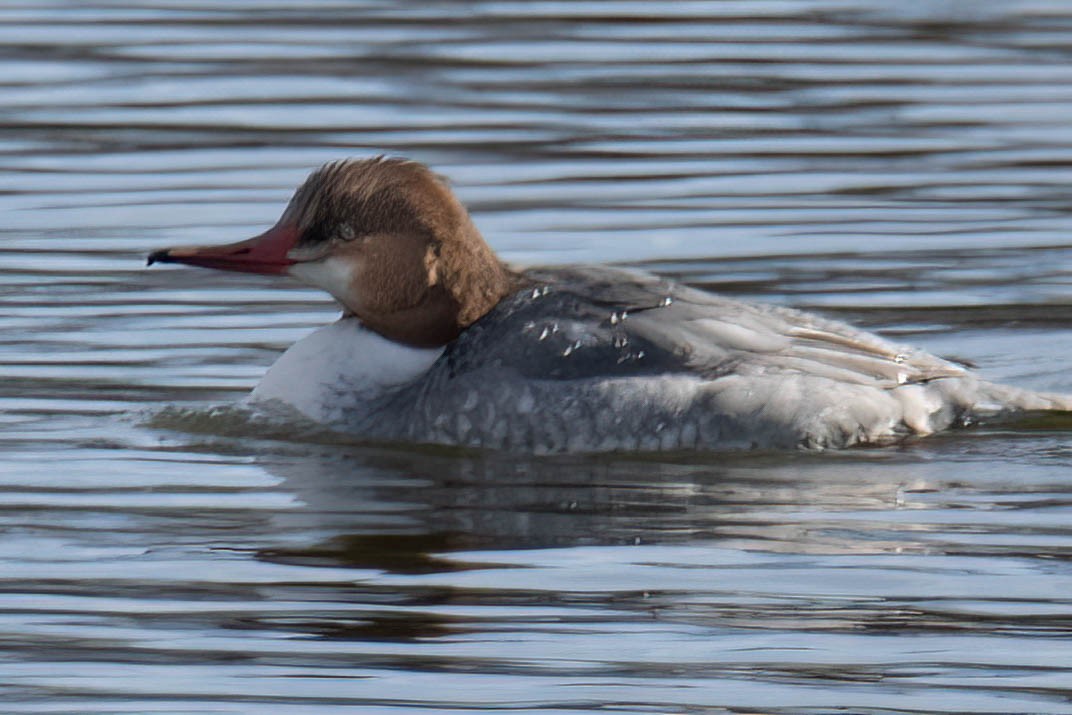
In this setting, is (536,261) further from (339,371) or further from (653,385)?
(653,385)

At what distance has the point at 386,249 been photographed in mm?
8805

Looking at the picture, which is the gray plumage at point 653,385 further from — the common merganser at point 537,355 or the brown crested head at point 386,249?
the brown crested head at point 386,249

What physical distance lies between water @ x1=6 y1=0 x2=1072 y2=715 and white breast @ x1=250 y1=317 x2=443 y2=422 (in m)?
0.15

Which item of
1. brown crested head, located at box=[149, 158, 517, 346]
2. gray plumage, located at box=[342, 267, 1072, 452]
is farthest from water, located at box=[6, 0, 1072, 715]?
brown crested head, located at box=[149, 158, 517, 346]

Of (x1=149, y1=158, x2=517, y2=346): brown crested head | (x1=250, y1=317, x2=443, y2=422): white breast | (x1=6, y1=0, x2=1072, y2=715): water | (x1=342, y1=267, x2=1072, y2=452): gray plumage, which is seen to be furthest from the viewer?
(x1=250, y1=317, x2=443, y2=422): white breast

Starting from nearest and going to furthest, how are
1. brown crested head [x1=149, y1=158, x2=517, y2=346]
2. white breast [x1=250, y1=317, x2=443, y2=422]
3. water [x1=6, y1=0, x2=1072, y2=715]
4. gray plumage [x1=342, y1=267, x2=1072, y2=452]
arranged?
1. water [x1=6, y1=0, x2=1072, y2=715]
2. gray plumage [x1=342, y1=267, x2=1072, y2=452]
3. brown crested head [x1=149, y1=158, x2=517, y2=346]
4. white breast [x1=250, y1=317, x2=443, y2=422]

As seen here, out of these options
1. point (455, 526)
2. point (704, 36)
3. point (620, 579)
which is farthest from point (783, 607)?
point (704, 36)

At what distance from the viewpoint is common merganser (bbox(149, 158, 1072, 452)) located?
8.58 m

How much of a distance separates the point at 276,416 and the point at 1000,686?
→ 364cm

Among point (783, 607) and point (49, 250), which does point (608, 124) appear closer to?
point (49, 250)

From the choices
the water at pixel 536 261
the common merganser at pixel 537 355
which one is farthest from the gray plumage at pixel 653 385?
the water at pixel 536 261

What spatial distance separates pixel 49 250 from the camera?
11.6 metres

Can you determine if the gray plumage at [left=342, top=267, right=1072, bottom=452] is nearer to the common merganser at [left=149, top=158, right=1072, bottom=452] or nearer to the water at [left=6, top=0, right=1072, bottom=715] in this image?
the common merganser at [left=149, top=158, right=1072, bottom=452]

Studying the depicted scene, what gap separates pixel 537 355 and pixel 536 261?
263 centimetres
